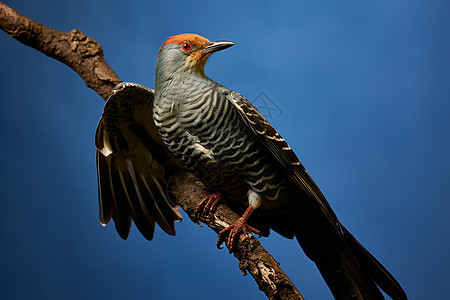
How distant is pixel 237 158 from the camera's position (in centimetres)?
208

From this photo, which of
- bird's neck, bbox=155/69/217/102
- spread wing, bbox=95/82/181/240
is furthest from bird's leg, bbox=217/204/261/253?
spread wing, bbox=95/82/181/240

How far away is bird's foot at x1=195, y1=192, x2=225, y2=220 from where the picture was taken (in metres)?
2.27

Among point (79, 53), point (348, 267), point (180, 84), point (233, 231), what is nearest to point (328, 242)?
point (348, 267)

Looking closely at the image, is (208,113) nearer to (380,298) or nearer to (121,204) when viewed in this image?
(121,204)

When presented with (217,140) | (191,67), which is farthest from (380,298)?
(191,67)

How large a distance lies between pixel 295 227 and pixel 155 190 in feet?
3.24

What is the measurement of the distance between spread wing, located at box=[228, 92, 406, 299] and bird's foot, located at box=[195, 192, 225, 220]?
428 mm

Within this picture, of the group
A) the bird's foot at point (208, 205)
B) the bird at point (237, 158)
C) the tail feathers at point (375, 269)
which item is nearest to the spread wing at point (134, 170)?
the bird at point (237, 158)

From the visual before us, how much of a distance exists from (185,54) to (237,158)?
0.61 m

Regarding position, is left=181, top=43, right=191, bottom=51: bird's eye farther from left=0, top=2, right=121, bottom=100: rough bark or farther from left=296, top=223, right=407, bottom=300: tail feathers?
left=296, top=223, right=407, bottom=300: tail feathers

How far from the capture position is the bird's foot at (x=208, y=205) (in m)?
2.27

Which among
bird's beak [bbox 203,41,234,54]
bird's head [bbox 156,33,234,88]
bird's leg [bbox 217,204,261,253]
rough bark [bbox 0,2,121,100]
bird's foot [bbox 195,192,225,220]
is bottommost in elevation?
bird's leg [bbox 217,204,261,253]

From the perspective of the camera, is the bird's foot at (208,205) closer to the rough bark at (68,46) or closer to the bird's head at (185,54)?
the bird's head at (185,54)

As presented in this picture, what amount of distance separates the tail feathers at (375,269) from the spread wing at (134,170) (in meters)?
1.15
